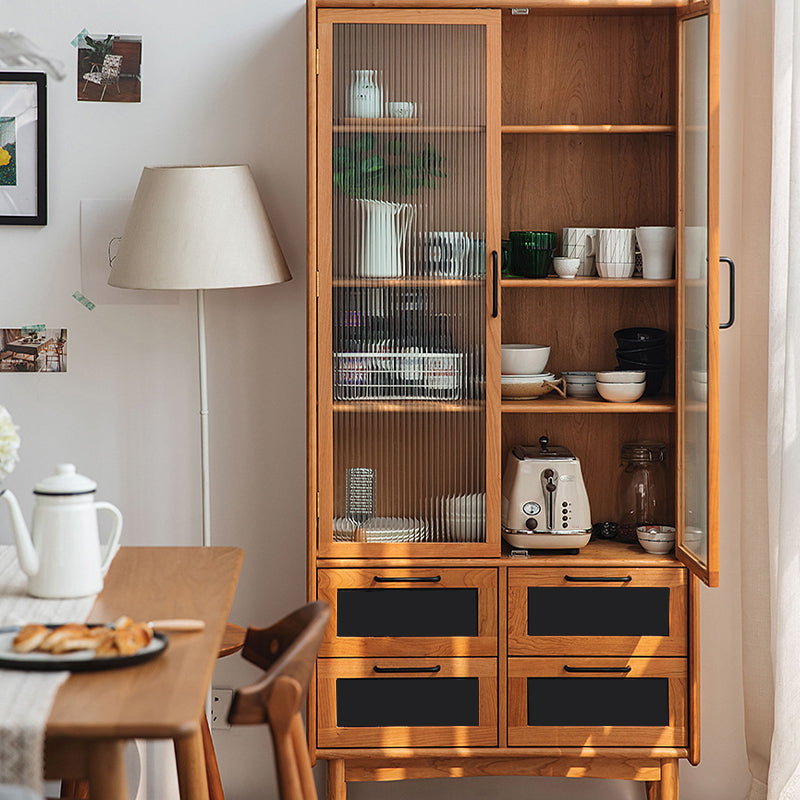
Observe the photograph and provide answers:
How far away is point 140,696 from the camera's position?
4.49 ft

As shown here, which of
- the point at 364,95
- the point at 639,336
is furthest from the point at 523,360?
the point at 364,95

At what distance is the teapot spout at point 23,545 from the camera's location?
1740 mm

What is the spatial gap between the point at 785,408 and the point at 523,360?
2.23 feet

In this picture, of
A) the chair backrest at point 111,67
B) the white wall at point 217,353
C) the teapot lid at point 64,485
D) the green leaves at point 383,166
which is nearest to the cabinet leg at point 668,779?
A: the white wall at point 217,353

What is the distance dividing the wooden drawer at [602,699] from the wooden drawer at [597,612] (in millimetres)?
33

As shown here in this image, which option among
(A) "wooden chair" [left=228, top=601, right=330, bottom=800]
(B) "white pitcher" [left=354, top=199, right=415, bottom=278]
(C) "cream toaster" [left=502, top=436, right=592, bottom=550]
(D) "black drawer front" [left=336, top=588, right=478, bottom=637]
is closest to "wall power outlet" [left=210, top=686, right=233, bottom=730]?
(D) "black drawer front" [left=336, top=588, right=478, bottom=637]

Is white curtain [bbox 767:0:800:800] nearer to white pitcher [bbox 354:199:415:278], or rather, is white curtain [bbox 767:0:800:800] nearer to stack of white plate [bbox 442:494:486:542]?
stack of white plate [bbox 442:494:486:542]

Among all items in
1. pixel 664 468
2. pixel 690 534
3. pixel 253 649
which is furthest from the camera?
pixel 664 468

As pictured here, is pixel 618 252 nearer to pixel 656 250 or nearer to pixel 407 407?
pixel 656 250

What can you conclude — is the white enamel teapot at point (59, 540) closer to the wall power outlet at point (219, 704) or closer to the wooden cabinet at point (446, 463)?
the wooden cabinet at point (446, 463)

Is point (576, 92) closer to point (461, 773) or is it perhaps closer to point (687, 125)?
point (687, 125)

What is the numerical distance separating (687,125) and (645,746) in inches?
63.4

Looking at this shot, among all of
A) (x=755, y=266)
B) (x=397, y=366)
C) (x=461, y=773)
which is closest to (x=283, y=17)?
(x=397, y=366)

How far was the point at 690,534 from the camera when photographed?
2.61 meters
